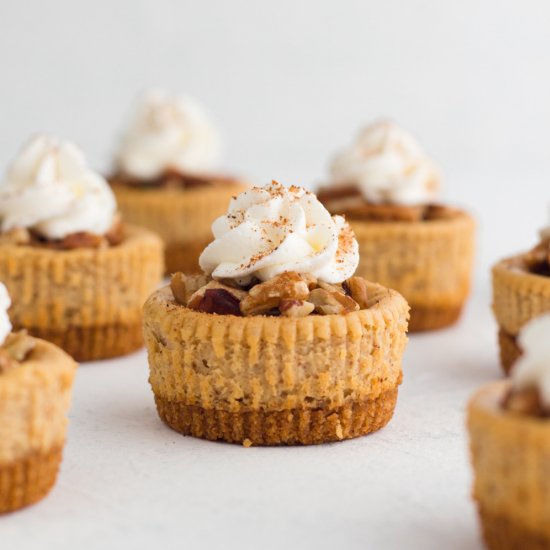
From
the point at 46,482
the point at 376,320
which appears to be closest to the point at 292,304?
the point at 376,320

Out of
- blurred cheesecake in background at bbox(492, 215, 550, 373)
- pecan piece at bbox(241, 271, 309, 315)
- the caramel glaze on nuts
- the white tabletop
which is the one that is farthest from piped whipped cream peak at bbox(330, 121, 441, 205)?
pecan piece at bbox(241, 271, 309, 315)

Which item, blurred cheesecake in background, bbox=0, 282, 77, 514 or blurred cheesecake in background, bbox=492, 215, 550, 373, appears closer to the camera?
blurred cheesecake in background, bbox=0, 282, 77, 514

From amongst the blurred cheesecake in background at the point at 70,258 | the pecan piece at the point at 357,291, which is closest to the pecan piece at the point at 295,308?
the pecan piece at the point at 357,291

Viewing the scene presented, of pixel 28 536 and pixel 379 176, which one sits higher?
pixel 379 176

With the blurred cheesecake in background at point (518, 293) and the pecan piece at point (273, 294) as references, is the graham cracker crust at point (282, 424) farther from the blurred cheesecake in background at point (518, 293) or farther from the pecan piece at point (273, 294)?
the blurred cheesecake in background at point (518, 293)

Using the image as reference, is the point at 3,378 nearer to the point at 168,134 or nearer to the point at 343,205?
the point at 343,205

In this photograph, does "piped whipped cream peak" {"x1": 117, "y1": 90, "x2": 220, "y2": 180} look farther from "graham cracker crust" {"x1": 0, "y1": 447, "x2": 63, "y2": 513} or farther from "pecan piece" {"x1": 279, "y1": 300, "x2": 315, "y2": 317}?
"graham cracker crust" {"x1": 0, "y1": 447, "x2": 63, "y2": 513}

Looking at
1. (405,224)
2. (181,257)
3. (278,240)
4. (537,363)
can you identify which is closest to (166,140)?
(181,257)
